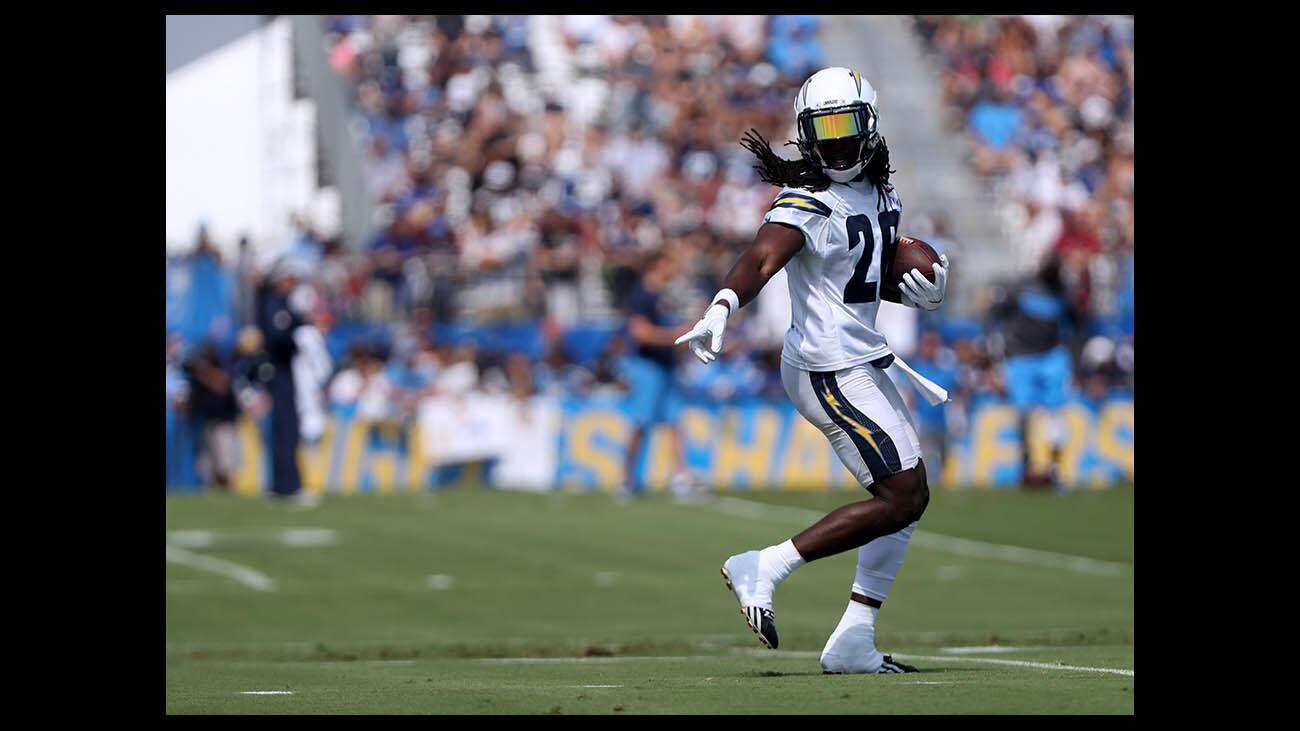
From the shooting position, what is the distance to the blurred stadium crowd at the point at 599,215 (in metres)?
23.1

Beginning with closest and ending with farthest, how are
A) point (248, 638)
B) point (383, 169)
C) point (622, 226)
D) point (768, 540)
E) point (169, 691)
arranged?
point (169, 691)
point (248, 638)
point (768, 540)
point (622, 226)
point (383, 169)

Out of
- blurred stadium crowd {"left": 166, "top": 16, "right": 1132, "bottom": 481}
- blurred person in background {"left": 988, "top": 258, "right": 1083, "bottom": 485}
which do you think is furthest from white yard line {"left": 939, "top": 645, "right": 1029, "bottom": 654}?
blurred person in background {"left": 988, "top": 258, "right": 1083, "bottom": 485}

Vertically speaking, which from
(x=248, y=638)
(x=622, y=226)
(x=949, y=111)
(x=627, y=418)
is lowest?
(x=248, y=638)

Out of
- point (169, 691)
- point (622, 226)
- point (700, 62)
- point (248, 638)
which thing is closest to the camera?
point (169, 691)

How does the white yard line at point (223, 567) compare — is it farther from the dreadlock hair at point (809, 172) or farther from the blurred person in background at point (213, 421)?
the dreadlock hair at point (809, 172)

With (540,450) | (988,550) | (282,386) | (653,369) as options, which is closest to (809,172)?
(988,550)

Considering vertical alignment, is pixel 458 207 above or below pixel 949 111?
below

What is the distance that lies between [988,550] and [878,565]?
8.73m

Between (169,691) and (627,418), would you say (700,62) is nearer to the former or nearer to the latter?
(627,418)

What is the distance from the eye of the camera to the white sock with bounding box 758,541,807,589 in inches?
305

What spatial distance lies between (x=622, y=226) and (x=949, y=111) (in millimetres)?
8263

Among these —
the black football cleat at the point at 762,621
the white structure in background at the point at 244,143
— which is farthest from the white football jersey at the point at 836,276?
the white structure in background at the point at 244,143
